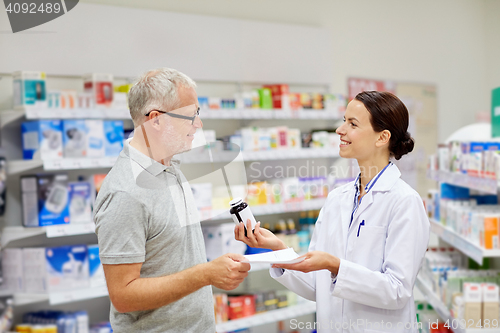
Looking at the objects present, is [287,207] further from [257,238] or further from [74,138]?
[257,238]

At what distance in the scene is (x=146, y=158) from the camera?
1.62 m

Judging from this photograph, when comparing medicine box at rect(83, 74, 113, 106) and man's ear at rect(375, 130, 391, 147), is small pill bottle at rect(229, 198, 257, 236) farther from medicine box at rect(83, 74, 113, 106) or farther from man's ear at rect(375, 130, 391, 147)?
medicine box at rect(83, 74, 113, 106)

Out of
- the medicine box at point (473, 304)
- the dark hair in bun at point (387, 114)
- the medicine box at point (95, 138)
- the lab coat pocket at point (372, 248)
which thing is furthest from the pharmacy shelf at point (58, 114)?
the medicine box at point (473, 304)

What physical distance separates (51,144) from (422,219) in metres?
2.43

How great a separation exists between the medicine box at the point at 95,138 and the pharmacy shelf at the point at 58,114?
5 cm

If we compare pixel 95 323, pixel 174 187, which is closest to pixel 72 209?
pixel 95 323

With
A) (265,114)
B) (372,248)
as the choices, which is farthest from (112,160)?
(372,248)

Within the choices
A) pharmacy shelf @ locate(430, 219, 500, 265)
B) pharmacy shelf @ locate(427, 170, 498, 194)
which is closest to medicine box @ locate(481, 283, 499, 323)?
pharmacy shelf @ locate(430, 219, 500, 265)

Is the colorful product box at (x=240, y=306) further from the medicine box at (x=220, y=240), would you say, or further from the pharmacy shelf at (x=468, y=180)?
the pharmacy shelf at (x=468, y=180)

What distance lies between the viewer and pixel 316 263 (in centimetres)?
163

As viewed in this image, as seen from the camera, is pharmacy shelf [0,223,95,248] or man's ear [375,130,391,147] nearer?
man's ear [375,130,391,147]

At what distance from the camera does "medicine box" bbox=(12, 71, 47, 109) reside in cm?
308

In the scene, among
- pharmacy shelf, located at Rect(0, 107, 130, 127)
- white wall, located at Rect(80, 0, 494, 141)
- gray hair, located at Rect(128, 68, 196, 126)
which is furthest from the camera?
white wall, located at Rect(80, 0, 494, 141)

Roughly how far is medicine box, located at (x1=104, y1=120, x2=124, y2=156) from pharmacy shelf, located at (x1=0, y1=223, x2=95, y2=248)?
1.75 feet
